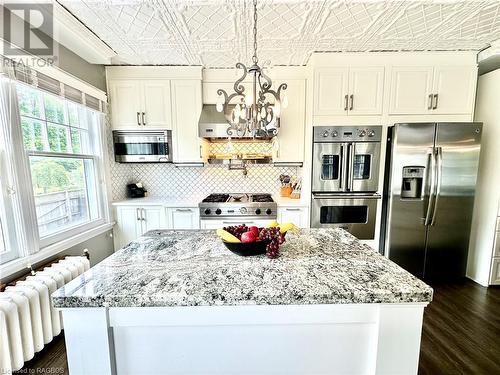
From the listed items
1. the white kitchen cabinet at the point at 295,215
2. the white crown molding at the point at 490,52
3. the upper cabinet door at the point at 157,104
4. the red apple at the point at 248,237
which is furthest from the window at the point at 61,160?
the white crown molding at the point at 490,52

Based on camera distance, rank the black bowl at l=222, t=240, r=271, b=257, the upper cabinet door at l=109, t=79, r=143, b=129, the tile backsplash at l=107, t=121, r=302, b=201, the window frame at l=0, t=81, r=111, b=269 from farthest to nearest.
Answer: the tile backsplash at l=107, t=121, r=302, b=201 < the upper cabinet door at l=109, t=79, r=143, b=129 < the window frame at l=0, t=81, r=111, b=269 < the black bowl at l=222, t=240, r=271, b=257

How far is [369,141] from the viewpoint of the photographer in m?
2.58

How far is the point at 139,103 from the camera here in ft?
9.55

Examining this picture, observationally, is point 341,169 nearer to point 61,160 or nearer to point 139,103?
point 139,103

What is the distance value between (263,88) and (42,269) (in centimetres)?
226

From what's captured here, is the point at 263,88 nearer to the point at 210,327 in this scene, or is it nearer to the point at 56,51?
the point at 210,327

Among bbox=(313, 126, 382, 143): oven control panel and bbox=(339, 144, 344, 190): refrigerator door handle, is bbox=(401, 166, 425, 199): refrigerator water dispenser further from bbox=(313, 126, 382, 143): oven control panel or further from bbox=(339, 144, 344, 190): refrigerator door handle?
bbox=(339, 144, 344, 190): refrigerator door handle

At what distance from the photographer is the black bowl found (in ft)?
3.87

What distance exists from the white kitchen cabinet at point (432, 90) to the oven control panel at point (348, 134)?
34 centimetres

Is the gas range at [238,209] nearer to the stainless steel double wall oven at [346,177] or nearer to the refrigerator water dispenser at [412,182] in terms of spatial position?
the stainless steel double wall oven at [346,177]

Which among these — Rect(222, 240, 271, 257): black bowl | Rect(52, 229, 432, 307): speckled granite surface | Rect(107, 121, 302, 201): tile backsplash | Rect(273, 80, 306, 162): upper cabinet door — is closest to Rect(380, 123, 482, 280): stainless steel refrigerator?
Rect(273, 80, 306, 162): upper cabinet door

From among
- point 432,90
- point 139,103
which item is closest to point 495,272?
point 432,90

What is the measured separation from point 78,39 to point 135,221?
206 cm

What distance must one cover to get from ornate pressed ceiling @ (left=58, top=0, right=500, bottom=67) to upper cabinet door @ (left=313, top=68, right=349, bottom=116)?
10.0 inches
